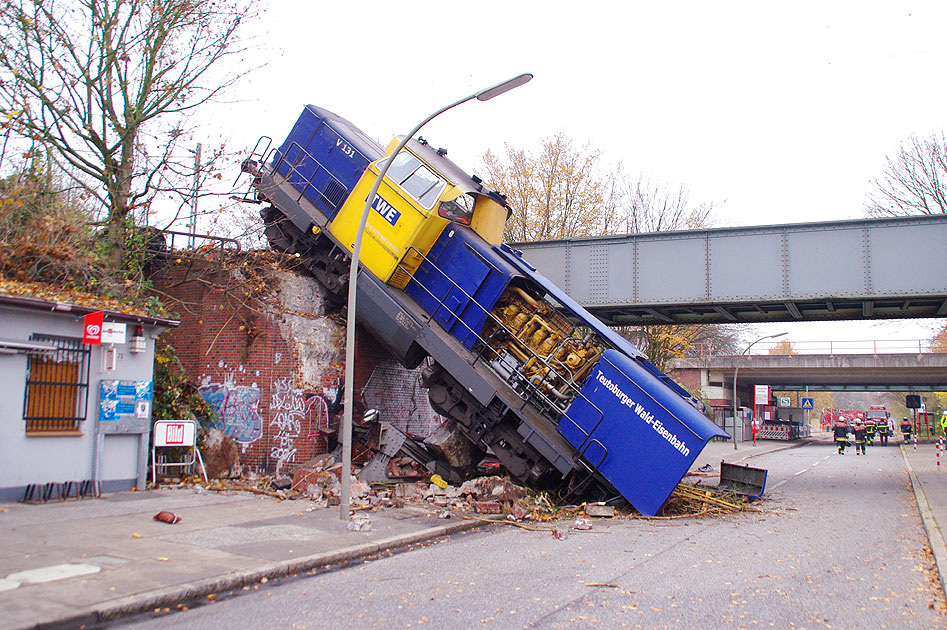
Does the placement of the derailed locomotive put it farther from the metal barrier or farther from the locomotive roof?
the metal barrier

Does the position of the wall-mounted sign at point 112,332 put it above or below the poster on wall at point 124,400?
above

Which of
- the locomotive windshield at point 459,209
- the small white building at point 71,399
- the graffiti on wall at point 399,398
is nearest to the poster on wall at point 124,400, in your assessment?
the small white building at point 71,399

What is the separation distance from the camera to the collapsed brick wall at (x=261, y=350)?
1452 centimetres

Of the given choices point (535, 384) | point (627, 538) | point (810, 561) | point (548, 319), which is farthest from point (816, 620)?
point (548, 319)

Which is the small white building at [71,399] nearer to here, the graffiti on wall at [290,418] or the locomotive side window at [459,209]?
the graffiti on wall at [290,418]

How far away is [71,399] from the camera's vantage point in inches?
453

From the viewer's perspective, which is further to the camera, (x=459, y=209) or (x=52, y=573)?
(x=459, y=209)

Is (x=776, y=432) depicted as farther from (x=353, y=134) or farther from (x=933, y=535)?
(x=353, y=134)

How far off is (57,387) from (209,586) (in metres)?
6.34

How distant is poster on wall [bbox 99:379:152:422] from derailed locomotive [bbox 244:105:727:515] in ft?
14.5

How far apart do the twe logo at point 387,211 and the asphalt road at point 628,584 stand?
252 inches

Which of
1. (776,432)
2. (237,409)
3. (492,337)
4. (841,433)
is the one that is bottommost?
(776,432)

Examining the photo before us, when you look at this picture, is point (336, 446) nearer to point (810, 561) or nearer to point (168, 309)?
point (168, 309)

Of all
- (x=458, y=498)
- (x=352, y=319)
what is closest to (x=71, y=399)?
(x=352, y=319)
